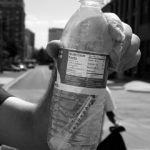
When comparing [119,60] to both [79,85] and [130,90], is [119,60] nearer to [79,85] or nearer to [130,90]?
[79,85]

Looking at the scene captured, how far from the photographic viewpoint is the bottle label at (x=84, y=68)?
1428mm

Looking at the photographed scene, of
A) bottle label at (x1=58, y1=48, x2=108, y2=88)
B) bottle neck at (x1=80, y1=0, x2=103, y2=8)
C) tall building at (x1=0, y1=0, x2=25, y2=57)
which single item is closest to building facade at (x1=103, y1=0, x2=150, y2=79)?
bottle neck at (x1=80, y1=0, x2=103, y2=8)

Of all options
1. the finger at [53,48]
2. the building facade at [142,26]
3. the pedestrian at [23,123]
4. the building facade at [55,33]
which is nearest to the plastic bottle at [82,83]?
the finger at [53,48]

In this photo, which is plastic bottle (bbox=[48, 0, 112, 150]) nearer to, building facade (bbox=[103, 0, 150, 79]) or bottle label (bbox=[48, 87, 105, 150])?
bottle label (bbox=[48, 87, 105, 150])

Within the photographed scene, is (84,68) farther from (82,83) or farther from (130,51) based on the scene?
(130,51)

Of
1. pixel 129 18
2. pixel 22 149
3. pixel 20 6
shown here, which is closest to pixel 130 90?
pixel 22 149

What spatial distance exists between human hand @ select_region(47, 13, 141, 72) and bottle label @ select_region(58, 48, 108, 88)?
0.28 feet

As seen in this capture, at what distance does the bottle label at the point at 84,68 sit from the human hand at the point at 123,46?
87 mm

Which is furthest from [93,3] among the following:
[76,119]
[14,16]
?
[14,16]

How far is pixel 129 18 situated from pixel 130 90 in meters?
29.9

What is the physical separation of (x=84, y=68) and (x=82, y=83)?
0.06m

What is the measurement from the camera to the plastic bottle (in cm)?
144

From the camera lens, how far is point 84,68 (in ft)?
4.67

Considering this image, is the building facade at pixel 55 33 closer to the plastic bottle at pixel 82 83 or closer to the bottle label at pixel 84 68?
the plastic bottle at pixel 82 83
